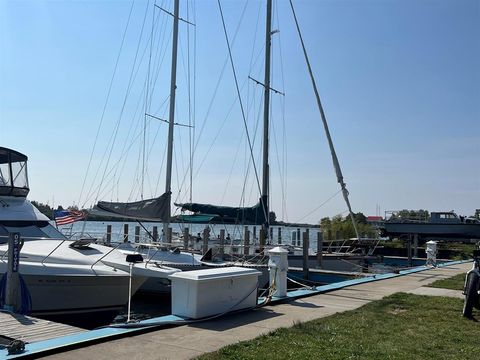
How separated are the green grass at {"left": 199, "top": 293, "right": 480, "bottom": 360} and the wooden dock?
2818 mm

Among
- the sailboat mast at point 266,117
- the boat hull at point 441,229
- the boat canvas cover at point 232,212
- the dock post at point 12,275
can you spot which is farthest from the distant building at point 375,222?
the dock post at point 12,275

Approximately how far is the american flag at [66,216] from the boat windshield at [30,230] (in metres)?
6.58

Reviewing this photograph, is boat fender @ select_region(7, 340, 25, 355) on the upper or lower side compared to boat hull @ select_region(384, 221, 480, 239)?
lower

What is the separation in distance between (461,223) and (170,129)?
2854cm

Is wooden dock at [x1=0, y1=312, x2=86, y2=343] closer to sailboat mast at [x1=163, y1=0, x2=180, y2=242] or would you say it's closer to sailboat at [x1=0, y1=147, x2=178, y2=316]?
sailboat at [x1=0, y1=147, x2=178, y2=316]

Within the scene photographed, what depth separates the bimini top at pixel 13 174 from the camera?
557 inches

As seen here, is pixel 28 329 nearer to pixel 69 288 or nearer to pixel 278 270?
pixel 69 288

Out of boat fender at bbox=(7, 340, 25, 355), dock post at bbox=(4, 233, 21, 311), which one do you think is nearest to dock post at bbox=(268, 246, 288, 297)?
dock post at bbox=(4, 233, 21, 311)

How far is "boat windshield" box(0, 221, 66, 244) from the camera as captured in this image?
12695mm

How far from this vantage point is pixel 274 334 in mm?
6965

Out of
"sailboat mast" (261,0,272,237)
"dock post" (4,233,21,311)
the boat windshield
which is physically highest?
"sailboat mast" (261,0,272,237)

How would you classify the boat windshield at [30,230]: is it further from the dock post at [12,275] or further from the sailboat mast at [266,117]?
the sailboat mast at [266,117]

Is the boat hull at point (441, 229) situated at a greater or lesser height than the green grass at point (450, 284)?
greater

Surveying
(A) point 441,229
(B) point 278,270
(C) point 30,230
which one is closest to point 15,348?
(B) point 278,270
